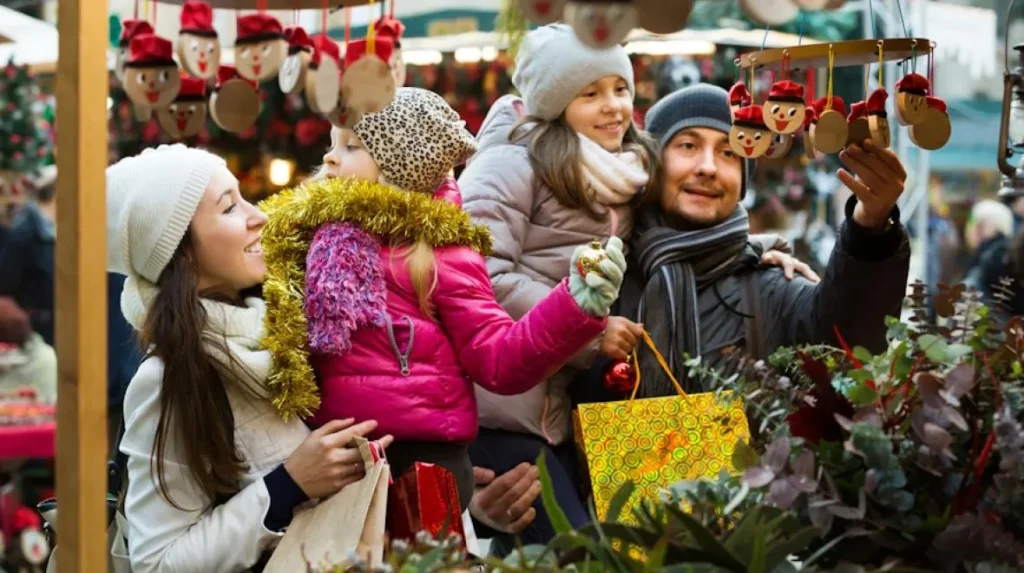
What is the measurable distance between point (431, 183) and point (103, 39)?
0.90 m

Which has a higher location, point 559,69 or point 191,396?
point 559,69

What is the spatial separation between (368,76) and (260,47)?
151 millimetres

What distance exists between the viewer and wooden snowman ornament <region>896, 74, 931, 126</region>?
2.34 m

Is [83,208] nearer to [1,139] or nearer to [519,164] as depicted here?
[519,164]

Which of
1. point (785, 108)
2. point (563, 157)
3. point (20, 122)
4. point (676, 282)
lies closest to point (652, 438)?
point (676, 282)

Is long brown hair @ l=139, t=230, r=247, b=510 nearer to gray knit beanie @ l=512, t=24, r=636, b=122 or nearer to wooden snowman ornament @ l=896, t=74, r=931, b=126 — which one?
gray knit beanie @ l=512, t=24, r=636, b=122

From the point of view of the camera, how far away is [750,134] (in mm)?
2562

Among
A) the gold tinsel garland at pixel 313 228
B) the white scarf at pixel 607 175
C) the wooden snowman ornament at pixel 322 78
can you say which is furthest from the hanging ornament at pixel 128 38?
the white scarf at pixel 607 175

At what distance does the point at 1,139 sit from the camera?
560 cm

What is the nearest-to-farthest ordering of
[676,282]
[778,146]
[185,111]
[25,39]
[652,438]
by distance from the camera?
[185,111]
[778,146]
[652,438]
[676,282]
[25,39]

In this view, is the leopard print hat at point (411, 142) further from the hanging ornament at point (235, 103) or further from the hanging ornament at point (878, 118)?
the hanging ornament at point (878, 118)

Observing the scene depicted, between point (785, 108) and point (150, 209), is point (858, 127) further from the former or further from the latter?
point (150, 209)

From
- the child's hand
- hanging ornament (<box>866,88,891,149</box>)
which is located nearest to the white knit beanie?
the child's hand

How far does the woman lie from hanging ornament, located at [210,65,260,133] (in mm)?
325
